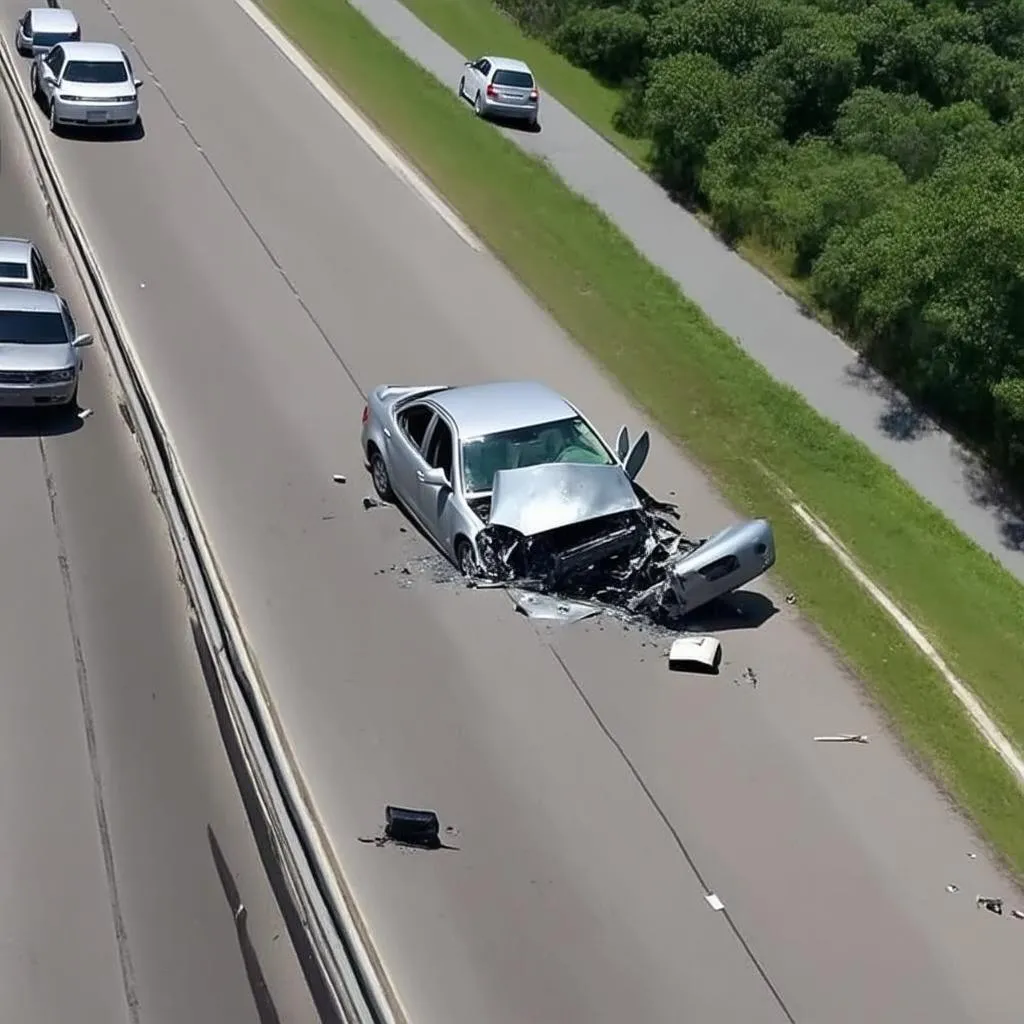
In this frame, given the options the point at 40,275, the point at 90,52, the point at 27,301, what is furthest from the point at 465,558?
the point at 90,52

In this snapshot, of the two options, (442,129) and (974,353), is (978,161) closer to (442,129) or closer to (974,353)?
(974,353)

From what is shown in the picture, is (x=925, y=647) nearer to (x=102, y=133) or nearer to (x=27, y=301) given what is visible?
(x=27, y=301)

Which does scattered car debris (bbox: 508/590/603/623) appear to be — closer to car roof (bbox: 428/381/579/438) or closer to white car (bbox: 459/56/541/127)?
car roof (bbox: 428/381/579/438)

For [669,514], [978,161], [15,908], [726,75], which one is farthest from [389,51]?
[15,908]

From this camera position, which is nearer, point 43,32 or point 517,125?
point 43,32

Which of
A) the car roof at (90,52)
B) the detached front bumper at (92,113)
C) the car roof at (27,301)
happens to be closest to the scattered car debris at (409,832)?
the car roof at (27,301)

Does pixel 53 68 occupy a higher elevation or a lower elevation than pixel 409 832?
higher
